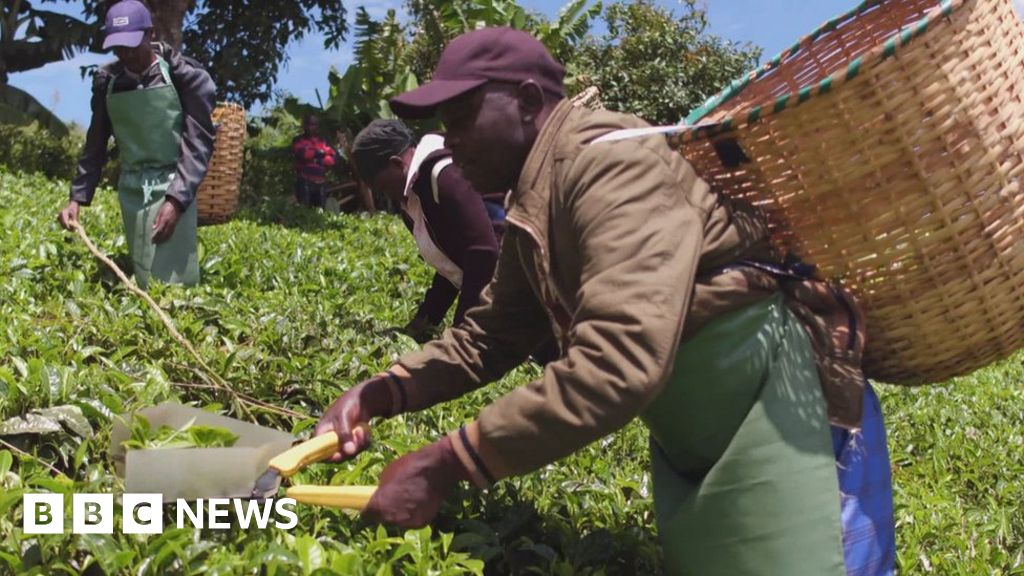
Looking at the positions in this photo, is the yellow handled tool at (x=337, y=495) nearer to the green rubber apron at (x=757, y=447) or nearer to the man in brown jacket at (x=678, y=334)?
the man in brown jacket at (x=678, y=334)

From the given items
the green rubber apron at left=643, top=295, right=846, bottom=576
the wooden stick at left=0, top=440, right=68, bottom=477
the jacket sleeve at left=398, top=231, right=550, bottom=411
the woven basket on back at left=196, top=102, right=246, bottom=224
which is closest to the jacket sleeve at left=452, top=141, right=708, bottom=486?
the green rubber apron at left=643, top=295, right=846, bottom=576

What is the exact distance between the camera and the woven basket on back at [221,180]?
6.47m

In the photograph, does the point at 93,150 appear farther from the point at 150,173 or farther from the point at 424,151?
the point at 424,151

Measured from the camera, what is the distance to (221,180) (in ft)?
21.5

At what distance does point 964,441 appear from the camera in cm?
503

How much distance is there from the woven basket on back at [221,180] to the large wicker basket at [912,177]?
4831 millimetres

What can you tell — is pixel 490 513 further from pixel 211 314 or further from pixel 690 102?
pixel 690 102

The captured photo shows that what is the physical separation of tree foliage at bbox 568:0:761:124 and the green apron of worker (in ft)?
51.8

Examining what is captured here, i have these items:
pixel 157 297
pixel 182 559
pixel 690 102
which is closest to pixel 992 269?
pixel 182 559

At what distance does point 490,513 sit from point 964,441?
317cm

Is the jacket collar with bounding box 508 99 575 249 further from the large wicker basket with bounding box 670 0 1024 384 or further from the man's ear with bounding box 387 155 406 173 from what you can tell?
the man's ear with bounding box 387 155 406 173

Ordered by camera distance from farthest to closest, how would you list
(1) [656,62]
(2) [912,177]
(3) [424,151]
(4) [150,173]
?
(1) [656,62] < (4) [150,173] < (3) [424,151] < (2) [912,177]

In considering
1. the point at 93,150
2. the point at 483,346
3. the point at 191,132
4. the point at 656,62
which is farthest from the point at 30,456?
the point at 656,62

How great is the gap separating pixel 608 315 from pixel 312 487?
0.77 m
